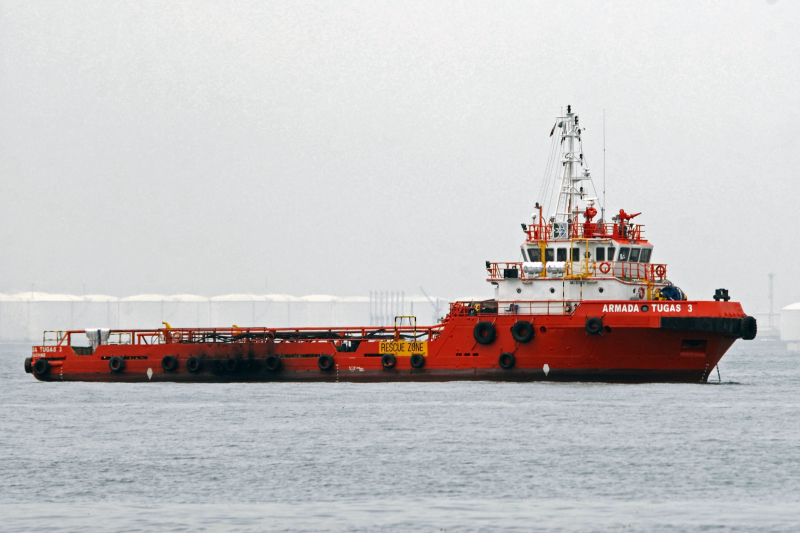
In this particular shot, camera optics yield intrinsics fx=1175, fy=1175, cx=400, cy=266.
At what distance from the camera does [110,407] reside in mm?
38500

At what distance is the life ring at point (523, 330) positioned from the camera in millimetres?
41062

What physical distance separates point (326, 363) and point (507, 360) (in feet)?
24.7

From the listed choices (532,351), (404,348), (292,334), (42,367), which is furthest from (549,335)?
(42,367)

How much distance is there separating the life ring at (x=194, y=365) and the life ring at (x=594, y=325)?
1611cm

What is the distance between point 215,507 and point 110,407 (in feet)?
61.0

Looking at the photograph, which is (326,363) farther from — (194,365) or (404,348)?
(194,365)

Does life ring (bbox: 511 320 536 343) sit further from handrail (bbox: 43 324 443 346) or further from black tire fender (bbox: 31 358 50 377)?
black tire fender (bbox: 31 358 50 377)

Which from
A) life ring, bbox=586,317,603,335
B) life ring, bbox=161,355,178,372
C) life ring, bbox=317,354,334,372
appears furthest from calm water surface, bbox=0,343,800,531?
life ring, bbox=161,355,178,372

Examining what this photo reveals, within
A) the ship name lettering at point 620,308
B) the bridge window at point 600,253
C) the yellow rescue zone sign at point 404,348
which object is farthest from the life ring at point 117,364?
the ship name lettering at point 620,308

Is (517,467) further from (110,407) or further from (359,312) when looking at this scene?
(359,312)

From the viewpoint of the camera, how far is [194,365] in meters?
47.0

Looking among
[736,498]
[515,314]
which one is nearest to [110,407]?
[515,314]

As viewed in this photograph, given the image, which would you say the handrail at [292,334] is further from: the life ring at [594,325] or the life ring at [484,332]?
the life ring at [594,325]

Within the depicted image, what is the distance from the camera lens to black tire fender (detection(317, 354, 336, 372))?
45.0m
